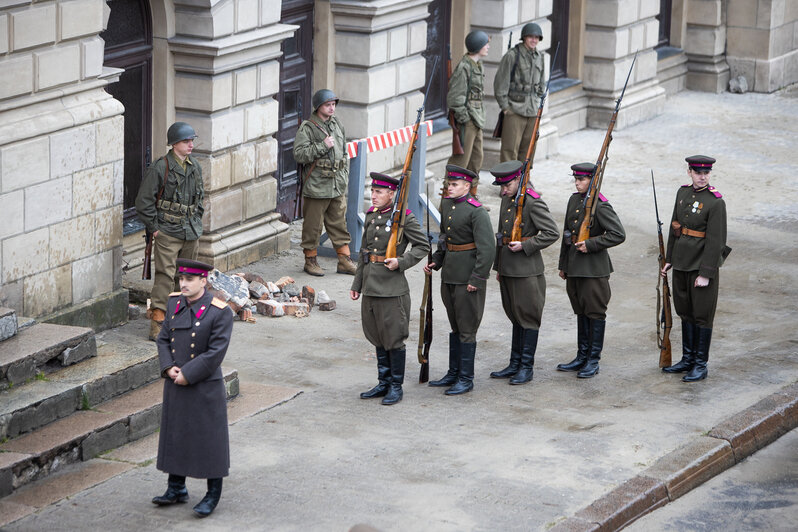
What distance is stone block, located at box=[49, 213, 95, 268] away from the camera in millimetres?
11070

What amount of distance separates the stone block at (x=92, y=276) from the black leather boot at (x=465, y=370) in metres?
3.01

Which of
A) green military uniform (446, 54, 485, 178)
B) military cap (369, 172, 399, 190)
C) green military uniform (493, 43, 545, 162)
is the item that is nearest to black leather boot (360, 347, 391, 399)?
military cap (369, 172, 399, 190)

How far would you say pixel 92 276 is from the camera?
11.5 meters

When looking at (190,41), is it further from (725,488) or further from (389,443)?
(725,488)

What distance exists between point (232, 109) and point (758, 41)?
496 inches

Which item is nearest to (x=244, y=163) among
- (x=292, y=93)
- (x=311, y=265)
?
(x=311, y=265)

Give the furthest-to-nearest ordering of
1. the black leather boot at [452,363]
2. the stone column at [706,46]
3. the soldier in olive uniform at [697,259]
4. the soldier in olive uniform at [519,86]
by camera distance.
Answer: the stone column at [706,46]
the soldier in olive uniform at [519,86]
the soldier in olive uniform at [697,259]
the black leather boot at [452,363]

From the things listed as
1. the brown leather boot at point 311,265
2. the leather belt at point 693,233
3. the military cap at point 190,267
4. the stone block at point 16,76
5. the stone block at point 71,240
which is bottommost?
the brown leather boot at point 311,265

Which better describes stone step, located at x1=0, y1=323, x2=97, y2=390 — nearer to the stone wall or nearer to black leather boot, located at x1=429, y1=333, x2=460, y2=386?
the stone wall

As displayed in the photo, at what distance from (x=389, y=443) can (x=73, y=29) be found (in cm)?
406

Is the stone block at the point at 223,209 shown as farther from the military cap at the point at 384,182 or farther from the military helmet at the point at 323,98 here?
the military cap at the point at 384,182

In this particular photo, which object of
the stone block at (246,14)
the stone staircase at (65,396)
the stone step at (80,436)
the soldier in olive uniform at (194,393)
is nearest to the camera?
the soldier in olive uniform at (194,393)

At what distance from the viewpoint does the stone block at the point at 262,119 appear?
1373cm

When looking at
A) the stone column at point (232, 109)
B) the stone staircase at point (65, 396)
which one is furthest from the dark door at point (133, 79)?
the stone staircase at point (65, 396)
